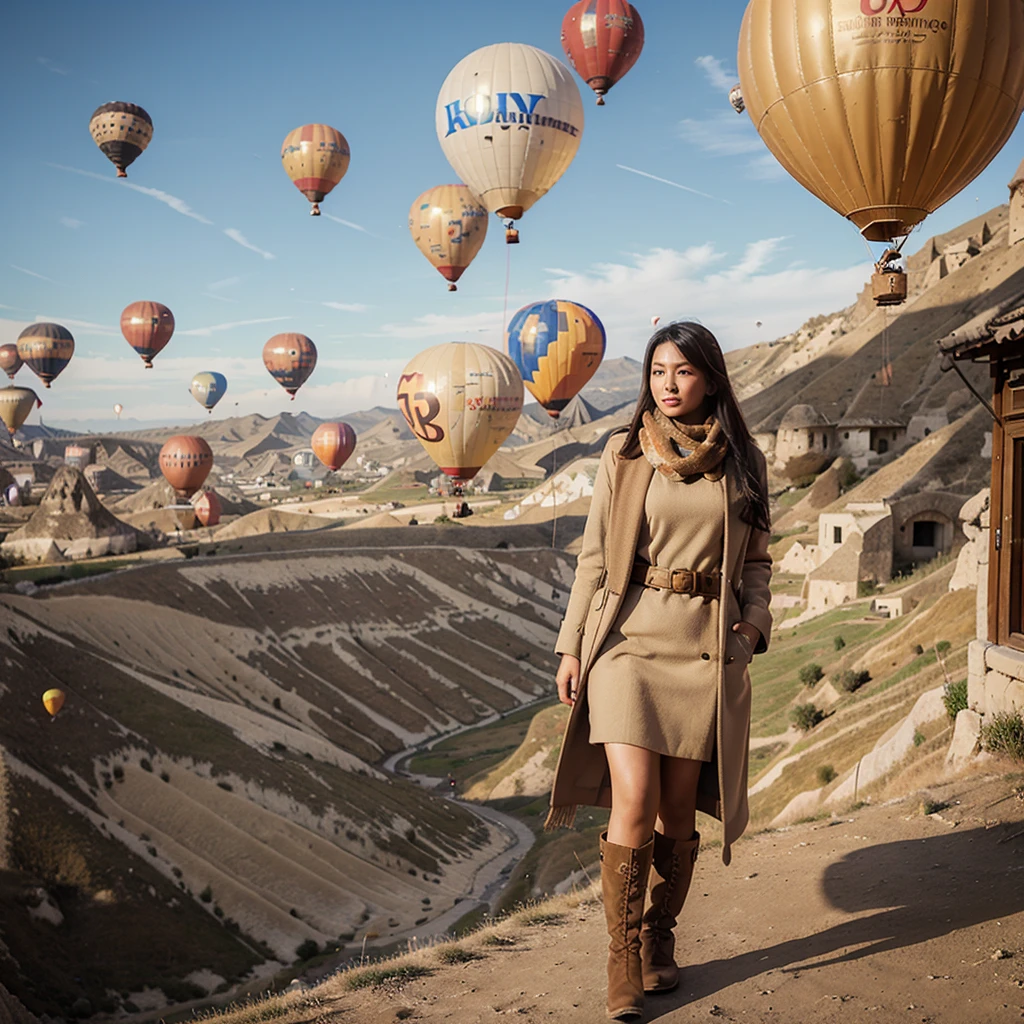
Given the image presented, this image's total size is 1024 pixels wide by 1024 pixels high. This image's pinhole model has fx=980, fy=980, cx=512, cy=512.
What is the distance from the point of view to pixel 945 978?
5.35 metres

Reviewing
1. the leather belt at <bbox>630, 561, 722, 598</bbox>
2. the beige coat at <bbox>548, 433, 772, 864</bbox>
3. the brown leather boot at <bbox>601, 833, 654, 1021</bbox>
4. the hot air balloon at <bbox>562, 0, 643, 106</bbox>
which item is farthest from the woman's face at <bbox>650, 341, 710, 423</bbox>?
the hot air balloon at <bbox>562, 0, 643, 106</bbox>

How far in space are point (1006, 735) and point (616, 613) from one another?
6449 mm

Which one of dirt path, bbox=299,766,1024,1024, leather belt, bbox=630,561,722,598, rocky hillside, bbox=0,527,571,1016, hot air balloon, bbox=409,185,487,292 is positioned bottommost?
rocky hillside, bbox=0,527,571,1016

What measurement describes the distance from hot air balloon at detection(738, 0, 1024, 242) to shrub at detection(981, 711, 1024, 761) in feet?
23.3

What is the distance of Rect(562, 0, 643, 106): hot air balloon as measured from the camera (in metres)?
36.3

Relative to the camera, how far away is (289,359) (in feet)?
250

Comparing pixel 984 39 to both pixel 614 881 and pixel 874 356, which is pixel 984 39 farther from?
pixel 874 356

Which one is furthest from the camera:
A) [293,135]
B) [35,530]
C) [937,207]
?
[35,530]

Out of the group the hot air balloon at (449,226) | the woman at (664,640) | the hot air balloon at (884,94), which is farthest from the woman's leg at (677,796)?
the hot air balloon at (449,226)

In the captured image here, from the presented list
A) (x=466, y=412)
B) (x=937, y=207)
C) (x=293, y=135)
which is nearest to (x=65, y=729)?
(x=466, y=412)

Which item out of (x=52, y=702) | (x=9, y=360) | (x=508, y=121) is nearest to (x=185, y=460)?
(x=9, y=360)

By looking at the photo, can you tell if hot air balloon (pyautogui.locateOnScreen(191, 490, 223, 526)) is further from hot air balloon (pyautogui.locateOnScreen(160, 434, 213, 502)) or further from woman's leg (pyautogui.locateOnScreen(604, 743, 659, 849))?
woman's leg (pyautogui.locateOnScreen(604, 743, 659, 849))

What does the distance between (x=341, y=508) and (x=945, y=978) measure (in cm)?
12742

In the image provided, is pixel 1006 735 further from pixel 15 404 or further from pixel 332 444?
pixel 15 404
